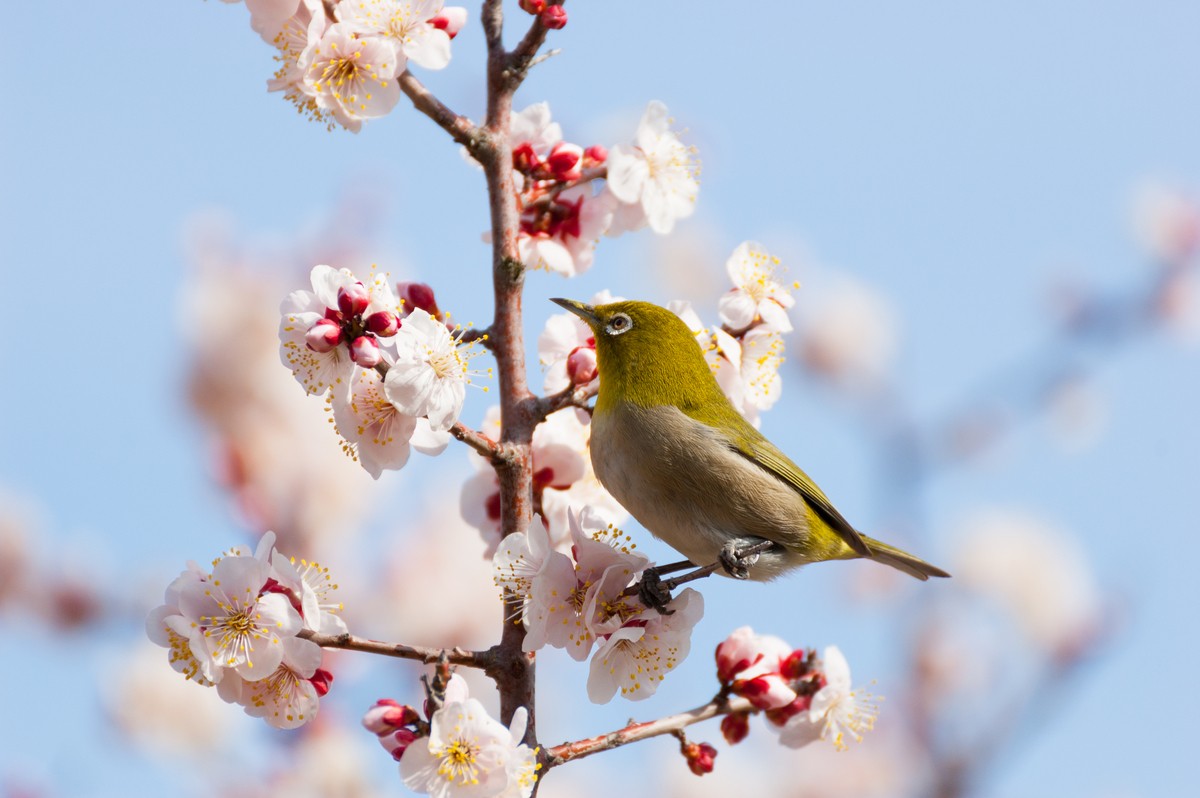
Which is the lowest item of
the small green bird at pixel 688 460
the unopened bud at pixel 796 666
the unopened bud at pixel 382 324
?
the unopened bud at pixel 796 666

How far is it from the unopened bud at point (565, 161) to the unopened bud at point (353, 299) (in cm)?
109

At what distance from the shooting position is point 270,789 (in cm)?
593

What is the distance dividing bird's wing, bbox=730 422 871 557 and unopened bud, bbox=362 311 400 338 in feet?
3.94

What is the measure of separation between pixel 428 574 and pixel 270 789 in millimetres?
2062

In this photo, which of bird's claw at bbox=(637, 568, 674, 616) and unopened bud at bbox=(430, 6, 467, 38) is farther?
unopened bud at bbox=(430, 6, 467, 38)

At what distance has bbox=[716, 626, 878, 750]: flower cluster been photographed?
3451mm

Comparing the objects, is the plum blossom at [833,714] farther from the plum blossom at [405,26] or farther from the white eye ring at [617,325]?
the plum blossom at [405,26]

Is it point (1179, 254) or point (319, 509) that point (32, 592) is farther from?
point (1179, 254)

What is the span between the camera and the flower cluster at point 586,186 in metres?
3.74

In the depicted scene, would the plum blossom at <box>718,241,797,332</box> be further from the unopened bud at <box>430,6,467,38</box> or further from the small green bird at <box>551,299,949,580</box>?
the unopened bud at <box>430,6,467,38</box>

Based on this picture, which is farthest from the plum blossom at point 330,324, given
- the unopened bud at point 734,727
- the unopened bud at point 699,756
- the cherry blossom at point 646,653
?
the unopened bud at point 734,727

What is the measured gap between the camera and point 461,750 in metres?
2.66

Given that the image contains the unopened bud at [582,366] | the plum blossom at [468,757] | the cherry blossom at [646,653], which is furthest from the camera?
the unopened bud at [582,366]

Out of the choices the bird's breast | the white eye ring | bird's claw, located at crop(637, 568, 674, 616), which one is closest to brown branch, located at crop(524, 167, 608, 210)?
A: the white eye ring
